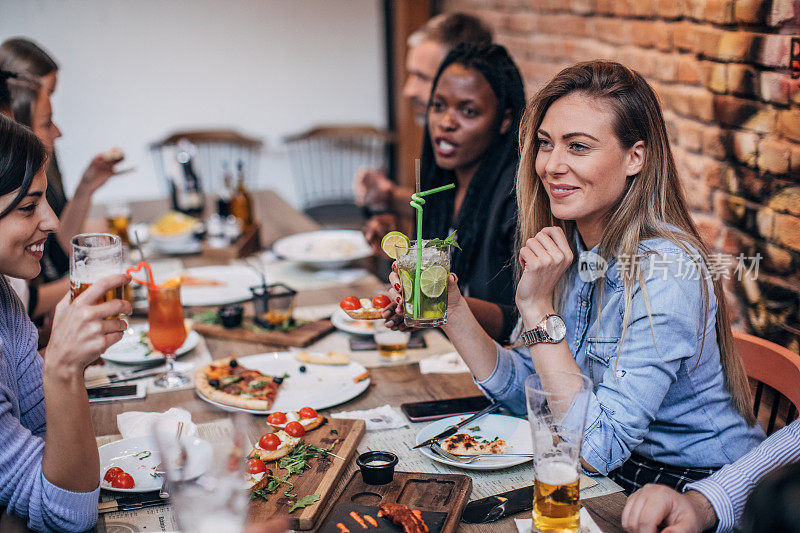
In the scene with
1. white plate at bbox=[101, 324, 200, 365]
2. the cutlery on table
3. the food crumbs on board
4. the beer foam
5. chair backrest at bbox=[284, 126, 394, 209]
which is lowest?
chair backrest at bbox=[284, 126, 394, 209]

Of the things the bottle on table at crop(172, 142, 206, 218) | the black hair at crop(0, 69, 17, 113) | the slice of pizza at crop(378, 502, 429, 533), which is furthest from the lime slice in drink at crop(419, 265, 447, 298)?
the bottle on table at crop(172, 142, 206, 218)

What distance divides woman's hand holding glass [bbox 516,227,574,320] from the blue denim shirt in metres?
0.13

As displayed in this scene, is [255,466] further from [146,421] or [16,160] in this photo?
[16,160]

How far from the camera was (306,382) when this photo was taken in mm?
1940

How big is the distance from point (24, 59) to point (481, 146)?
172 centimetres

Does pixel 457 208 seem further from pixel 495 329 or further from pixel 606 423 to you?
pixel 606 423

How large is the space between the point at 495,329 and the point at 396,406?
1.69 feet

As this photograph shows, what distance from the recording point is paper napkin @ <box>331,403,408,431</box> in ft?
5.55

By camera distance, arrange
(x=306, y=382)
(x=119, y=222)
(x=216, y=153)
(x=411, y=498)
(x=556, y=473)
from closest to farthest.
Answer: (x=556, y=473), (x=411, y=498), (x=306, y=382), (x=119, y=222), (x=216, y=153)

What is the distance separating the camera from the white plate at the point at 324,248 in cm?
294

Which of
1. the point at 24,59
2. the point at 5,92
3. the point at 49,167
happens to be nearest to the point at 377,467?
the point at 5,92

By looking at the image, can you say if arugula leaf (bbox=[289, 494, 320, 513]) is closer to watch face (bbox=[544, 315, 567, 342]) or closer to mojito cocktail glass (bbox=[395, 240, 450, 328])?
mojito cocktail glass (bbox=[395, 240, 450, 328])

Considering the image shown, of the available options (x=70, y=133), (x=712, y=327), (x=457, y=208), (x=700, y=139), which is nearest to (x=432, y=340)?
(x=457, y=208)

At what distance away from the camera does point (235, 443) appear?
37.3 inches
